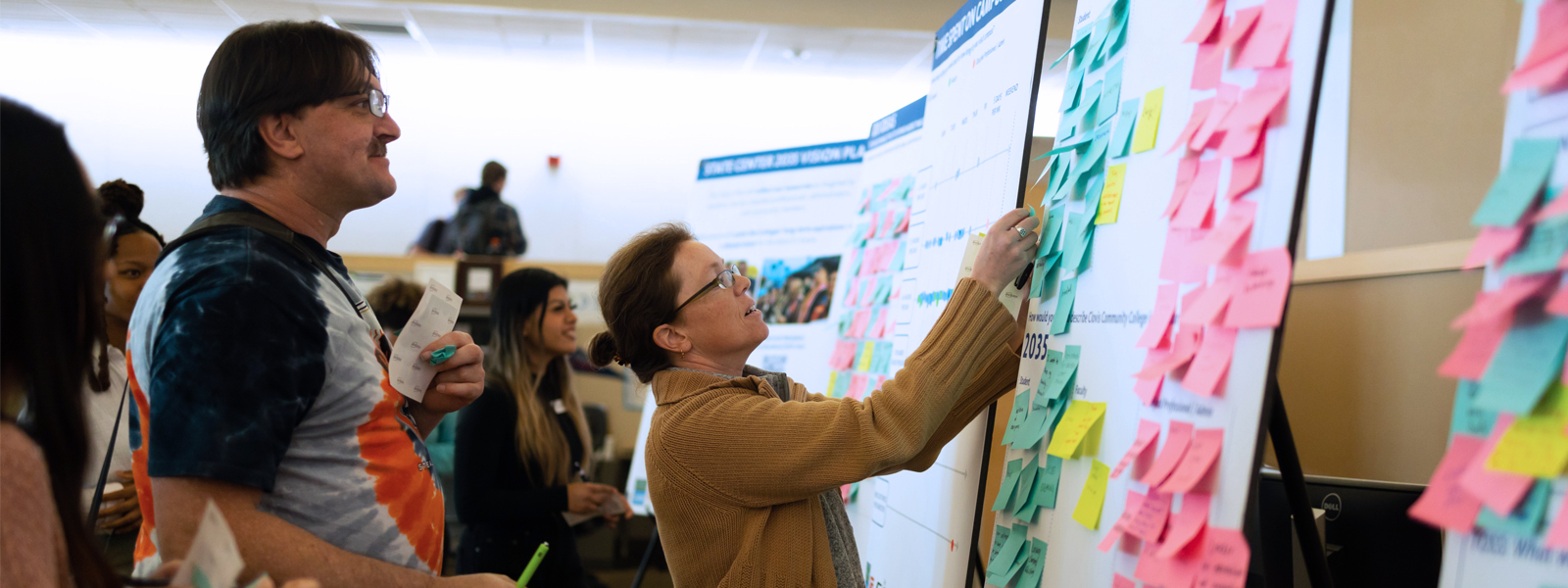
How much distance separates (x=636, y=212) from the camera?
9.63m

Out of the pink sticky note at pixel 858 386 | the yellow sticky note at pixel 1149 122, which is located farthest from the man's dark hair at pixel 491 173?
the yellow sticky note at pixel 1149 122

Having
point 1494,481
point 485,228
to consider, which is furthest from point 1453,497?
point 485,228

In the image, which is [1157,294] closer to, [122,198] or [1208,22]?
[1208,22]

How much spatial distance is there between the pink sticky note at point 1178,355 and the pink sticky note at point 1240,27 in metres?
0.34

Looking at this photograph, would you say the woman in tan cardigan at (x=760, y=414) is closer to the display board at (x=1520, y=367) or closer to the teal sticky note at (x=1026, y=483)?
the teal sticky note at (x=1026, y=483)

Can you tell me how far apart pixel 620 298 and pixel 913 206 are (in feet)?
2.82

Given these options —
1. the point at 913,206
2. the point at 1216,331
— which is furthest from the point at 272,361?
the point at 913,206

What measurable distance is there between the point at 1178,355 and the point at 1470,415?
0.32 metres

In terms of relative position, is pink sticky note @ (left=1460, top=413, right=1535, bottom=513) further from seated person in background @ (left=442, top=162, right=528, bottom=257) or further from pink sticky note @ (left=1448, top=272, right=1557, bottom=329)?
seated person in background @ (left=442, top=162, right=528, bottom=257)

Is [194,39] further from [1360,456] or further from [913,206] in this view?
[1360,456]

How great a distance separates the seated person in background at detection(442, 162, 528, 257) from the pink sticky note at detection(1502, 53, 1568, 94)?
6492 mm

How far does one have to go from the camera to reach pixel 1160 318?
1.16 meters

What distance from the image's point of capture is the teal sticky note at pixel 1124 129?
1311mm

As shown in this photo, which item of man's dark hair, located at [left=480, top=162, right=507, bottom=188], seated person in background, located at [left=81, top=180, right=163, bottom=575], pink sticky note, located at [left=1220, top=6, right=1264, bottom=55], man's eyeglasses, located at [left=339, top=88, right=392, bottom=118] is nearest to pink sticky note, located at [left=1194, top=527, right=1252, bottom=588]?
pink sticky note, located at [left=1220, top=6, right=1264, bottom=55]
